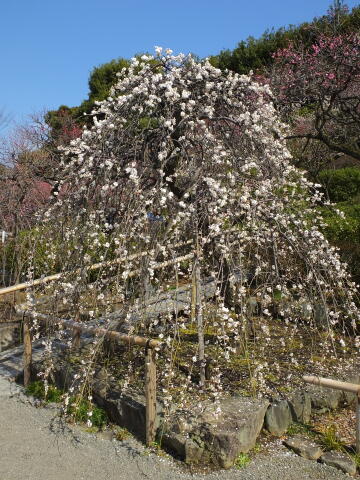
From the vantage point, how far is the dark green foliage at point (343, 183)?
28.9 ft

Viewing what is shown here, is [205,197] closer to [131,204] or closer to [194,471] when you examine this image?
[131,204]

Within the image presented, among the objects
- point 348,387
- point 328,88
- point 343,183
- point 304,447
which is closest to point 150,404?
point 304,447

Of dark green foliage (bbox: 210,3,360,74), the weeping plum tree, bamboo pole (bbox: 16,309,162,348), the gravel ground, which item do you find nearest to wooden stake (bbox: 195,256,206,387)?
the weeping plum tree

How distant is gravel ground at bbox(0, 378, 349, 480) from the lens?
2.96 metres

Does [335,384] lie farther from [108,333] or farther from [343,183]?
[343,183]

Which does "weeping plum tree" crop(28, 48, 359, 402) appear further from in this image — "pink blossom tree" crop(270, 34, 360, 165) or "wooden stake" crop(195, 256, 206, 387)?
"pink blossom tree" crop(270, 34, 360, 165)

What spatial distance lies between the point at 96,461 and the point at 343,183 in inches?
290

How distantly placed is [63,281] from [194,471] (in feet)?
5.76

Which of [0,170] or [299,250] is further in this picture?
[0,170]

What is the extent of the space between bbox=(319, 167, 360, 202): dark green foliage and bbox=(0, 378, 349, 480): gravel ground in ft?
21.3

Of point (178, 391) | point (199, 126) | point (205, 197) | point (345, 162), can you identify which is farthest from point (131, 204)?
point (345, 162)

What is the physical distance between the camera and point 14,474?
9.96 feet

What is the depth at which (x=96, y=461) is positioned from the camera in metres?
3.15

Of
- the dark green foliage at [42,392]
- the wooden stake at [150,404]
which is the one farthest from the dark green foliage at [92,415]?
the wooden stake at [150,404]
